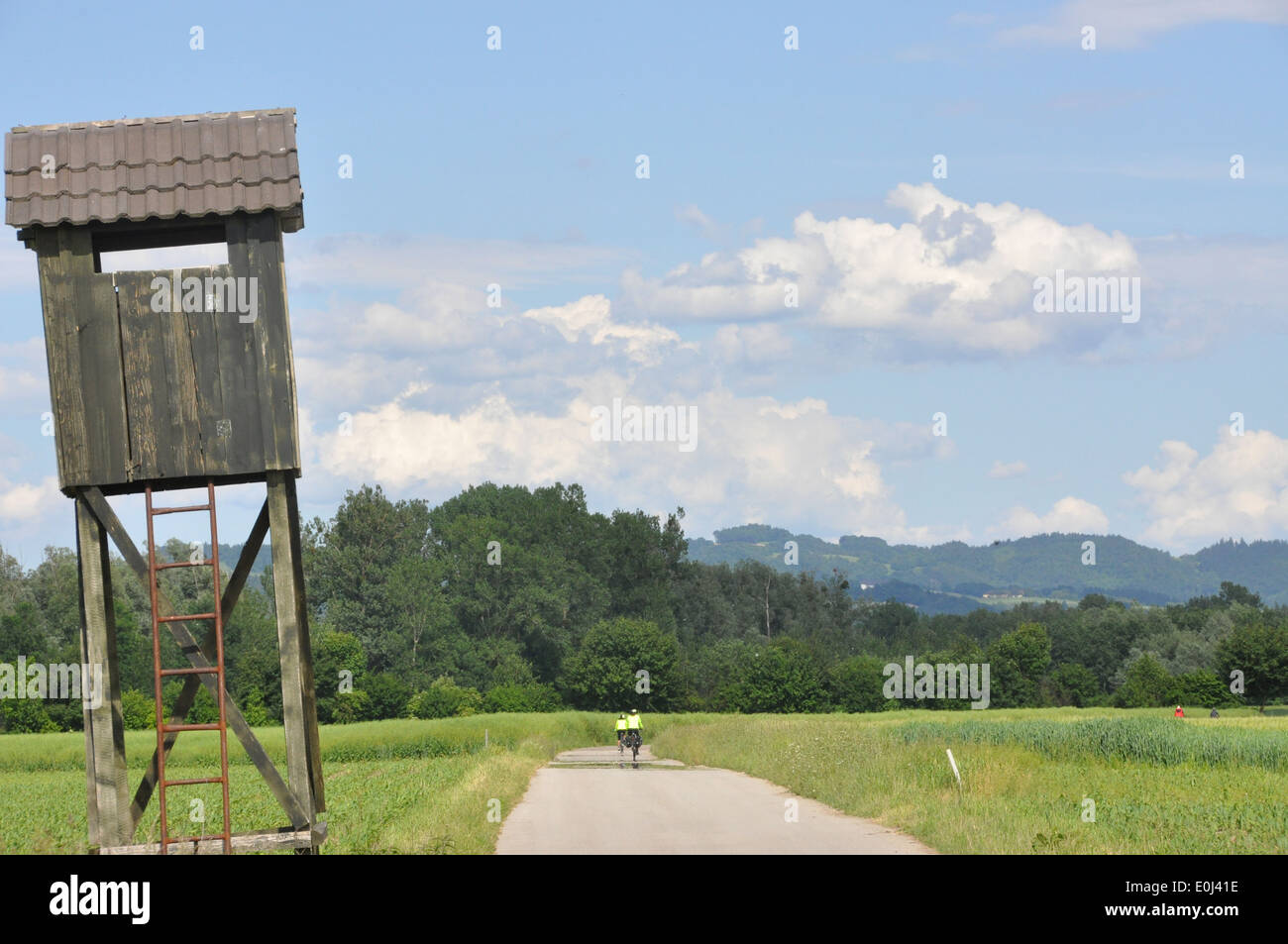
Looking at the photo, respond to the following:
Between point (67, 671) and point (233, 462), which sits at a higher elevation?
point (233, 462)

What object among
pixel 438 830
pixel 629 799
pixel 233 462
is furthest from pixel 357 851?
pixel 629 799

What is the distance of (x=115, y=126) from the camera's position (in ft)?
46.9

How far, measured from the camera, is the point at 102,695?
549 inches

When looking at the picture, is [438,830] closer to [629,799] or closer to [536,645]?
[629,799]

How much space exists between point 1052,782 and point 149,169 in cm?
1909

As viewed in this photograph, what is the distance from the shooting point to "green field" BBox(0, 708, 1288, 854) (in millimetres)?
17281

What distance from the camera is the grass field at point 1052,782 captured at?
17062 mm

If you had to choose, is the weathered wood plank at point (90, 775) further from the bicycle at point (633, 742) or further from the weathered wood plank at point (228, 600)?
the bicycle at point (633, 742)

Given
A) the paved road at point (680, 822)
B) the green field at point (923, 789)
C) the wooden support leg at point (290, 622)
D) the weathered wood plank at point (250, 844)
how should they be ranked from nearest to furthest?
1. the weathered wood plank at point (250, 844)
2. the wooden support leg at point (290, 622)
3. the paved road at point (680, 822)
4. the green field at point (923, 789)

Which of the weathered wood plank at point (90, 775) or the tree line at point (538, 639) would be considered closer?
the weathered wood plank at point (90, 775)

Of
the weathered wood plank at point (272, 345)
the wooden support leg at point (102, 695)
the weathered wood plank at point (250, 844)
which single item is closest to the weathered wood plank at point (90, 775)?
the wooden support leg at point (102, 695)

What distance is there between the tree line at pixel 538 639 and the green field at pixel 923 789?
31448 millimetres

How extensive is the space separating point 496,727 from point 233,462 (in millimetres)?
43696

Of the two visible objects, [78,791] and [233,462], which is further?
Result: [78,791]
